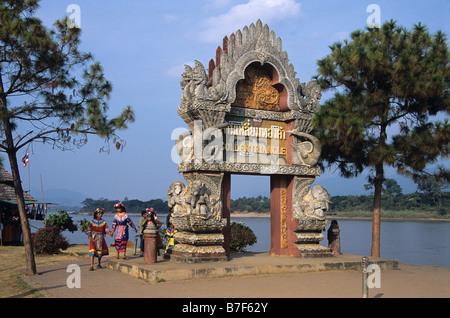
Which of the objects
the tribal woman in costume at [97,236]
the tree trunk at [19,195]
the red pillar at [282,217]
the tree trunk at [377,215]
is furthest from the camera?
the tree trunk at [377,215]

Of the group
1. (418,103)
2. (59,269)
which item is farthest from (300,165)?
(59,269)

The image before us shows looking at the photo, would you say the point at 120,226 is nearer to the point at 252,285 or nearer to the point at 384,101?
the point at 252,285

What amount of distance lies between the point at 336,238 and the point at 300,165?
249cm

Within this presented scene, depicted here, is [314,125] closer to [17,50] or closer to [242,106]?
[242,106]

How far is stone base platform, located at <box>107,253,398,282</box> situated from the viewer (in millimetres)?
10375

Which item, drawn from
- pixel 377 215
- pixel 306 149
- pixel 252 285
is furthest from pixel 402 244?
pixel 252 285

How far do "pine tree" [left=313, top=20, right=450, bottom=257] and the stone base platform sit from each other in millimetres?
3762

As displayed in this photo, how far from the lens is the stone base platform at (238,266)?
34.0ft

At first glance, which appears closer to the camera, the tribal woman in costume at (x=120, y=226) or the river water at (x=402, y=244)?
the tribal woman in costume at (x=120, y=226)

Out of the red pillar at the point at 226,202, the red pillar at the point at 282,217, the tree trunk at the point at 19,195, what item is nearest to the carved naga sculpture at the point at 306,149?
the red pillar at the point at 282,217

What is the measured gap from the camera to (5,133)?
11836 millimetres

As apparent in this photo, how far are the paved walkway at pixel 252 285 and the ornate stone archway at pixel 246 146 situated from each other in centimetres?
124

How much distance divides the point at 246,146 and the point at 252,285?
4.52 m

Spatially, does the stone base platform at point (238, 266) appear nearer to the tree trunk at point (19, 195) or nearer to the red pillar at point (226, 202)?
the red pillar at point (226, 202)
